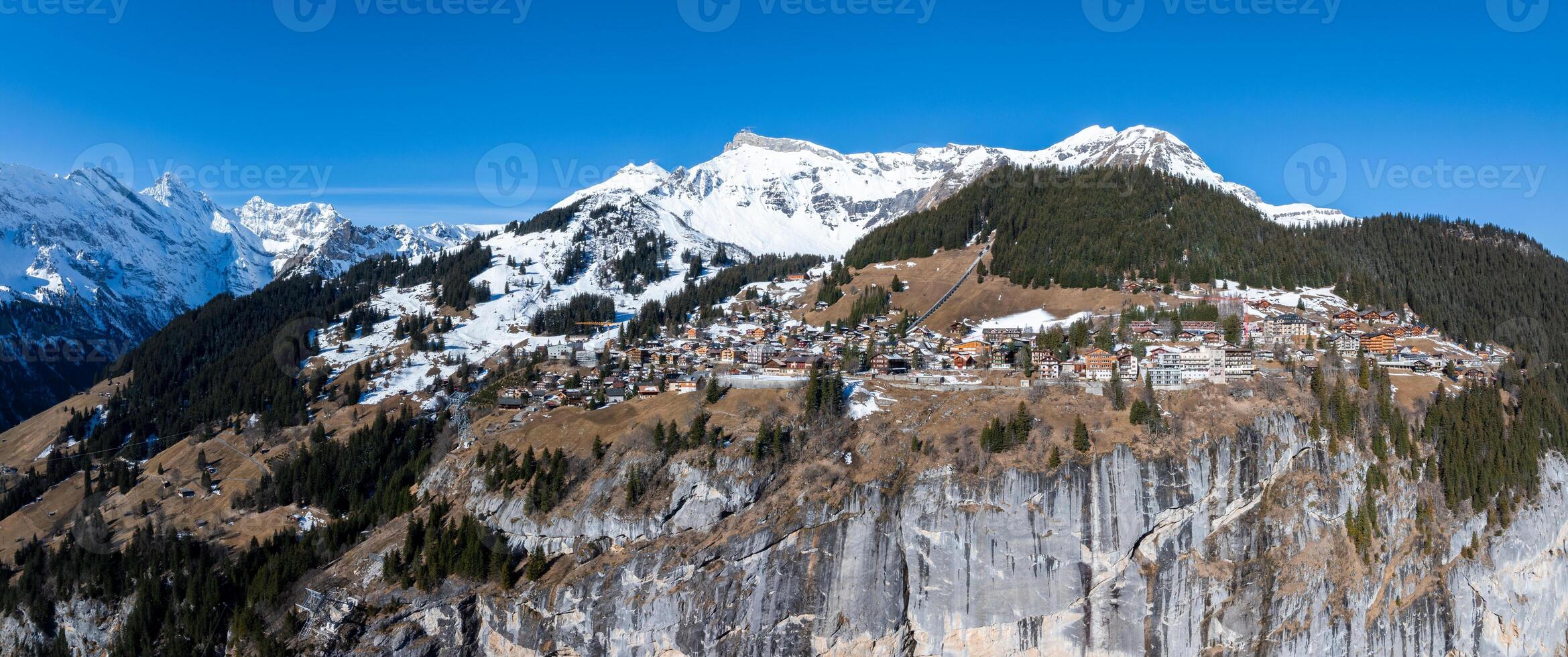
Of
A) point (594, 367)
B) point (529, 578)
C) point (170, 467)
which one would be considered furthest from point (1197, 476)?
point (170, 467)

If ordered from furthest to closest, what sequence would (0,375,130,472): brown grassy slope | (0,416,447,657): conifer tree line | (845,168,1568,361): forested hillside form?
(0,375,130,472): brown grassy slope, (845,168,1568,361): forested hillside, (0,416,447,657): conifer tree line

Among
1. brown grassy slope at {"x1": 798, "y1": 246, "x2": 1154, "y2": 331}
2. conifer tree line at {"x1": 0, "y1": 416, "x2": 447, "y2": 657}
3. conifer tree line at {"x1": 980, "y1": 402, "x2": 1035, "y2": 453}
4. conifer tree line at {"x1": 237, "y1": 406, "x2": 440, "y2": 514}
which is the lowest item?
conifer tree line at {"x1": 0, "y1": 416, "x2": 447, "y2": 657}

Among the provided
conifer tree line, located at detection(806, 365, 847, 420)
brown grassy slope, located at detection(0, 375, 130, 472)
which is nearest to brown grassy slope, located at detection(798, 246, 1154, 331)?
conifer tree line, located at detection(806, 365, 847, 420)

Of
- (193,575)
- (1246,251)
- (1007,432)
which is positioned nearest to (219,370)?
(193,575)

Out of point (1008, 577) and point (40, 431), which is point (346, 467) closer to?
point (40, 431)

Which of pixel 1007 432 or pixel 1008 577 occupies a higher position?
pixel 1007 432

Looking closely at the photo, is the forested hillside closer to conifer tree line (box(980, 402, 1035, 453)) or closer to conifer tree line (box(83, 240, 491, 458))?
conifer tree line (box(980, 402, 1035, 453))
